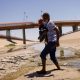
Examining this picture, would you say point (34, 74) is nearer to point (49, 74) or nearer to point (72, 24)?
point (49, 74)

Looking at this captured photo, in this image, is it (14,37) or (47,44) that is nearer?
(47,44)

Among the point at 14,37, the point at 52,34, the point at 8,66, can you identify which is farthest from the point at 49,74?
the point at 14,37

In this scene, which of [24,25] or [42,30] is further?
[24,25]

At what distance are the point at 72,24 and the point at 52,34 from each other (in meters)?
66.1

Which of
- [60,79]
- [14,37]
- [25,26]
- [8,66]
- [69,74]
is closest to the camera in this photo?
[60,79]

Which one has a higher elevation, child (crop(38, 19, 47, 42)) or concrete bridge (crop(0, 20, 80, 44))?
child (crop(38, 19, 47, 42))

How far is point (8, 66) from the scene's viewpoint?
15.0m

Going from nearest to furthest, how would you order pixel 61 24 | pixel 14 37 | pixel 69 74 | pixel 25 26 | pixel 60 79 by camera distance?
pixel 60 79, pixel 69 74, pixel 25 26, pixel 61 24, pixel 14 37

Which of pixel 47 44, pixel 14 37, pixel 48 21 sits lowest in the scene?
pixel 14 37

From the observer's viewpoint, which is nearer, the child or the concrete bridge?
the child

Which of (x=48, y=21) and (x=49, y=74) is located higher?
(x=48, y=21)

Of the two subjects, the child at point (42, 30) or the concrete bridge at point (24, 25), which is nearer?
the child at point (42, 30)

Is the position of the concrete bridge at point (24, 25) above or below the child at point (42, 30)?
below

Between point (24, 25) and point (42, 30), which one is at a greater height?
point (42, 30)
